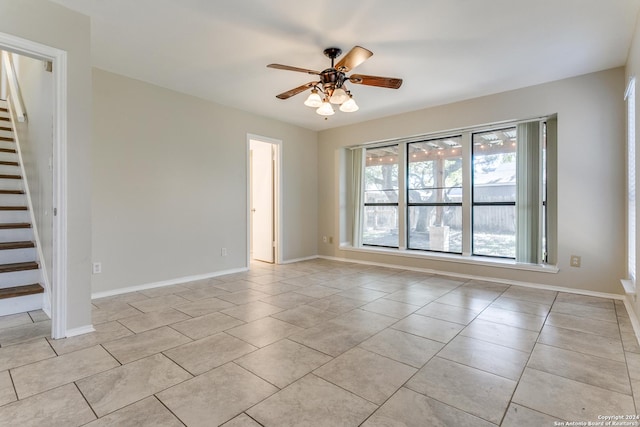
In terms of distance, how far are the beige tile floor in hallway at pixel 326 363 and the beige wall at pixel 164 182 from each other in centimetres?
68

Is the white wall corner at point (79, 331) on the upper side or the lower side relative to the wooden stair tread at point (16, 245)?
lower

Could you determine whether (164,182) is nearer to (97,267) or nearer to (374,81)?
(97,267)

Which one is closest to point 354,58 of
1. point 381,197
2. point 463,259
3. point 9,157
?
point 463,259

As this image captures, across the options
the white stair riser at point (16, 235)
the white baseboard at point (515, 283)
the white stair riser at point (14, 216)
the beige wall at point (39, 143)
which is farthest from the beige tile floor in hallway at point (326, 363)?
the white stair riser at point (14, 216)

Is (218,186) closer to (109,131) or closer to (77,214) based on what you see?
(109,131)

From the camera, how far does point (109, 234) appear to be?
3.53m

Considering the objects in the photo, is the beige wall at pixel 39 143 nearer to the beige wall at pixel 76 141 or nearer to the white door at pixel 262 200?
the beige wall at pixel 76 141

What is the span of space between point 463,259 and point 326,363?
10.6ft

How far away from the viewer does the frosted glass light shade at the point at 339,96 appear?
2.73m

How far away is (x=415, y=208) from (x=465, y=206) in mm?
829

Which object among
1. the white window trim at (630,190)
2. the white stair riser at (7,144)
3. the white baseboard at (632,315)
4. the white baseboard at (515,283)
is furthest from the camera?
the white stair riser at (7,144)

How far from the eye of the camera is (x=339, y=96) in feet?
9.02

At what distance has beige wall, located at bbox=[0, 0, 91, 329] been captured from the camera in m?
2.37

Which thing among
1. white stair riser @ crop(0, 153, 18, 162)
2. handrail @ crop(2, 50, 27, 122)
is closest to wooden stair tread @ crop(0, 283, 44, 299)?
white stair riser @ crop(0, 153, 18, 162)
